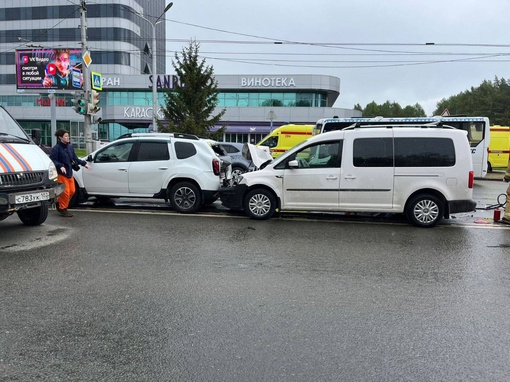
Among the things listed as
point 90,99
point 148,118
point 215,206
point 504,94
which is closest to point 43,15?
point 148,118

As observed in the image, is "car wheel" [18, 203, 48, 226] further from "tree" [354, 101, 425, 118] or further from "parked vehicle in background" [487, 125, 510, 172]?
"tree" [354, 101, 425, 118]

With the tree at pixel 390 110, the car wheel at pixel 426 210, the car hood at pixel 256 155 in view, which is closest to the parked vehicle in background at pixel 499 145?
the car wheel at pixel 426 210

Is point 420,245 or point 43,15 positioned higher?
point 43,15

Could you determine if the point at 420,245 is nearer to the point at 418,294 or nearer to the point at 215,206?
the point at 418,294

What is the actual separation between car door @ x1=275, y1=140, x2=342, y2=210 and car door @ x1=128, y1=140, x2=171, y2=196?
2942mm

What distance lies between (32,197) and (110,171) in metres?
3.20

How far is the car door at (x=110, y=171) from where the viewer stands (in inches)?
395

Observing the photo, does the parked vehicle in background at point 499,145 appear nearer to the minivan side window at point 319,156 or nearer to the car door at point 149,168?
the minivan side window at point 319,156

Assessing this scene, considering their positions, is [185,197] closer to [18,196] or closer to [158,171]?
[158,171]

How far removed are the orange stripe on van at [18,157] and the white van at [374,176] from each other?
13.7 ft

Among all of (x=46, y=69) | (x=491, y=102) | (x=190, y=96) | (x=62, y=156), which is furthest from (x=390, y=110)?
(x=62, y=156)

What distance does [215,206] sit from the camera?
36.4 feet

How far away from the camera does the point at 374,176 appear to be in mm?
8586

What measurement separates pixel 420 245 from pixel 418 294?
2.50m
